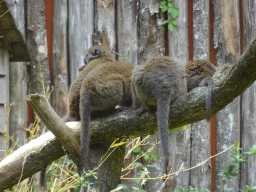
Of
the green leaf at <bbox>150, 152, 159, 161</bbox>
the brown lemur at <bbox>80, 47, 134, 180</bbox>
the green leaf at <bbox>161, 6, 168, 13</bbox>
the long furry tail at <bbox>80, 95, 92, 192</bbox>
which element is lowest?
the green leaf at <bbox>150, 152, 159, 161</bbox>

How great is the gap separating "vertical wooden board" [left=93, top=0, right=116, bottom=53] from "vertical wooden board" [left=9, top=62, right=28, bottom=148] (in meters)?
1.29

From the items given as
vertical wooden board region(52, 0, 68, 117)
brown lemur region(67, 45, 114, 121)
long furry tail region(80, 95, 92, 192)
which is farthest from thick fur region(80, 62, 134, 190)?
vertical wooden board region(52, 0, 68, 117)

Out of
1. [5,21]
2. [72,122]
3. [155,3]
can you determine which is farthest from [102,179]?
[155,3]

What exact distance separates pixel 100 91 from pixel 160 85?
27.2 inches

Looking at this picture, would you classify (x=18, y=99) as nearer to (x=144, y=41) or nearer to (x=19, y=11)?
(x=19, y=11)

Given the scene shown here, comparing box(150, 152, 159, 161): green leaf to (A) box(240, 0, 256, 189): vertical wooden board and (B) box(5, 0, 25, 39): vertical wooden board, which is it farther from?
(B) box(5, 0, 25, 39): vertical wooden board

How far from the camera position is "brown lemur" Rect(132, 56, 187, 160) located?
8.86 feet

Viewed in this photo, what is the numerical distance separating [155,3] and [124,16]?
0.54 meters

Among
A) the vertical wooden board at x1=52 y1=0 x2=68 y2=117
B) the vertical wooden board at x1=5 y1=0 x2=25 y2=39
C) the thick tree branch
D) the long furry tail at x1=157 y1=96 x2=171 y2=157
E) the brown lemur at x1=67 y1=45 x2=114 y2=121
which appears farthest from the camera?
the vertical wooden board at x1=52 y1=0 x2=68 y2=117

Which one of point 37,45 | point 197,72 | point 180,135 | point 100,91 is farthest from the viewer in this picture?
point 37,45

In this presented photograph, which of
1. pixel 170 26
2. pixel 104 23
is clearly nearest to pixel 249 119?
pixel 170 26

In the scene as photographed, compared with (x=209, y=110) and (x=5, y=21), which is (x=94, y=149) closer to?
(x=209, y=110)

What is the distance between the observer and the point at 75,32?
484 cm

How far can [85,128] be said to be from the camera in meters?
3.02
